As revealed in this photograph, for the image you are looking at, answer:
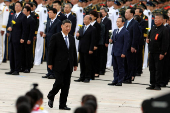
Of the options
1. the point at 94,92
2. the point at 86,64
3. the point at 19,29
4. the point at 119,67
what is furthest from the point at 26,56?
the point at 94,92

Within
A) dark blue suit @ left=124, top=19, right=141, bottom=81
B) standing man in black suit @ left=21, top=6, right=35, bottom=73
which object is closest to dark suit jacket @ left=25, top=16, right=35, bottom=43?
standing man in black suit @ left=21, top=6, right=35, bottom=73

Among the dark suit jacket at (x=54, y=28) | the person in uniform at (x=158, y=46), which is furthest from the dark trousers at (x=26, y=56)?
the person in uniform at (x=158, y=46)

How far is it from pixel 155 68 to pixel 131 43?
1.41 m

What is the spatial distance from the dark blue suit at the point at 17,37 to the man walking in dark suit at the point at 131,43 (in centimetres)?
294

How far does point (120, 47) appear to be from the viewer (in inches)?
437

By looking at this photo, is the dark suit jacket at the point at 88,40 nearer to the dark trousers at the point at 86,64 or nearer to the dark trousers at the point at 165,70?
the dark trousers at the point at 86,64

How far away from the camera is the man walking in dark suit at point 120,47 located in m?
11.0

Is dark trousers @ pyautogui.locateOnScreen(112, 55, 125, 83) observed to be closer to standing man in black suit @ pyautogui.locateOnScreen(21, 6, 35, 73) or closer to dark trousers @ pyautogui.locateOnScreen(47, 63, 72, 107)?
standing man in black suit @ pyautogui.locateOnScreen(21, 6, 35, 73)

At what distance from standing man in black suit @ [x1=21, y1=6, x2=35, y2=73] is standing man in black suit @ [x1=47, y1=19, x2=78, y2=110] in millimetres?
5079

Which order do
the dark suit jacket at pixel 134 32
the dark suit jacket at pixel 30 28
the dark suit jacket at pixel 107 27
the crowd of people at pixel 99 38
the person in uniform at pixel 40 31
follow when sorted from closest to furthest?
the crowd of people at pixel 99 38 → the dark suit jacket at pixel 134 32 → the dark suit jacket at pixel 30 28 → the dark suit jacket at pixel 107 27 → the person in uniform at pixel 40 31

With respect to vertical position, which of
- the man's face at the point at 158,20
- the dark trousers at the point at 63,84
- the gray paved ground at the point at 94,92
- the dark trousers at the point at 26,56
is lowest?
the gray paved ground at the point at 94,92

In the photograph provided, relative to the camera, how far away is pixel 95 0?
54.5 ft

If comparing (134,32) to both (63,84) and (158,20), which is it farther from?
(63,84)

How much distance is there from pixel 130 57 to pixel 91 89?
2.15 m
